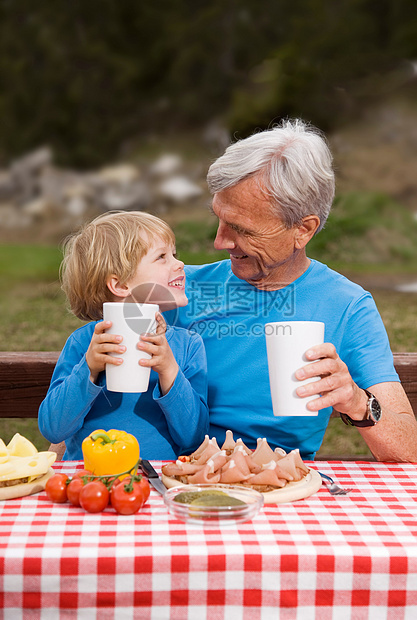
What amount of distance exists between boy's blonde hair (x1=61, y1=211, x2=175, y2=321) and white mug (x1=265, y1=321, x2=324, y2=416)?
0.73 meters

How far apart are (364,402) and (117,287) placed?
0.84 metres

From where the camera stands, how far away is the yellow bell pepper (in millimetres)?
1507

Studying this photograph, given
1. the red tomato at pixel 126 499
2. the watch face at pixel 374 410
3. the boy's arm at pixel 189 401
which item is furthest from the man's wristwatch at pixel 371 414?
the red tomato at pixel 126 499

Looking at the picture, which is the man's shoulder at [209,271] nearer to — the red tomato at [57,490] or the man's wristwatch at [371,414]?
the man's wristwatch at [371,414]

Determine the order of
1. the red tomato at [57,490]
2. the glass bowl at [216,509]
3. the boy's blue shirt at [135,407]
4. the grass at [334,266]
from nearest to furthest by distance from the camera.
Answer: the glass bowl at [216,509], the red tomato at [57,490], the boy's blue shirt at [135,407], the grass at [334,266]

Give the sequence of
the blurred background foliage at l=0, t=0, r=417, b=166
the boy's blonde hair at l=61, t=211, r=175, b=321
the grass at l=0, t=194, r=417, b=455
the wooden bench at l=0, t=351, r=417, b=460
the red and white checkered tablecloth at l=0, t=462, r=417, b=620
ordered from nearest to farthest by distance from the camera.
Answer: the red and white checkered tablecloth at l=0, t=462, r=417, b=620 < the boy's blonde hair at l=61, t=211, r=175, b=321 < the wooden bench at l=0, t=351, r=417, b=460 < the grass at l=0, t=194, r=417, b=455 < the blurred background foliage at l=0, t=0, r=417, b=166

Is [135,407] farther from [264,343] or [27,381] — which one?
[27,381]

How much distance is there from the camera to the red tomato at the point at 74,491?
1.33 meters

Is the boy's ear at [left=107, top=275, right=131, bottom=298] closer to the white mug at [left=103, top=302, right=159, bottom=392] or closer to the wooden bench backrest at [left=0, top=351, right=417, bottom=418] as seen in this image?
the white mug at [left=103, top=302, right=159, bottom=392]

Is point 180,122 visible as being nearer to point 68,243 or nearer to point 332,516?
point 68,243

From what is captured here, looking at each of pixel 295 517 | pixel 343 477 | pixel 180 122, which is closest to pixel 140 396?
pixel 343 477

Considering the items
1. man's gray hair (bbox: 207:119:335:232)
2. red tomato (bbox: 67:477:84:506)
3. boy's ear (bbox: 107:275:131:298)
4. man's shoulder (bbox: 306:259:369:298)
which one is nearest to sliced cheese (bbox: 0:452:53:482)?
red tomato (bbox: 67:477:84:506)

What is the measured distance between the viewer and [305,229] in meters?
2.23

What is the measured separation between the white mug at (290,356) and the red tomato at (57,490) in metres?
0.50
